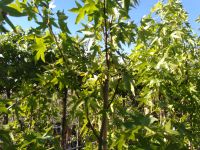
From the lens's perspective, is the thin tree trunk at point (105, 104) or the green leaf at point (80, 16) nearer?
the green leaf at point (80, 16)

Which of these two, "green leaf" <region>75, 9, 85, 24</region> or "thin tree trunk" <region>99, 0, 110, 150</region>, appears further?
"thin tree trunk" <region>99, 0, 110, 150</region>

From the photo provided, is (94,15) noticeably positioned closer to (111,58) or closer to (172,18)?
(111,58)

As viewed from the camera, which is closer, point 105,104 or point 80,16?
point 80,16

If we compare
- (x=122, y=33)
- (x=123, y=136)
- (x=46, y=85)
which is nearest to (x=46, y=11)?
(x=122, y=33)

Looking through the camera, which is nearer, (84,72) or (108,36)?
(108,36)

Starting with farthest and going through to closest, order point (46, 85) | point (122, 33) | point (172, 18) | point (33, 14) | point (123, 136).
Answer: point (172, 18)
point (46, 85)
point (122, 33)
point (33, 14)
point (123, 136)

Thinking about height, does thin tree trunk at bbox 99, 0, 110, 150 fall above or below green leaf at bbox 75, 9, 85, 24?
below

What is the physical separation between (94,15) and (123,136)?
86 cm

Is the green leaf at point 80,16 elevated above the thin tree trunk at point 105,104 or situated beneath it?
elevated above

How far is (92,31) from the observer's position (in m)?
2.48

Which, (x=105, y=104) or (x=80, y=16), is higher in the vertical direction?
(x=80, y=16)

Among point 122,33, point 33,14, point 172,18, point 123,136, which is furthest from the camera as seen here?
point 172,18

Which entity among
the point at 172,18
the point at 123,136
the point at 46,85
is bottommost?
the point at 123,136

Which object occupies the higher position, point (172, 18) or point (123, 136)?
point (172, 18)
